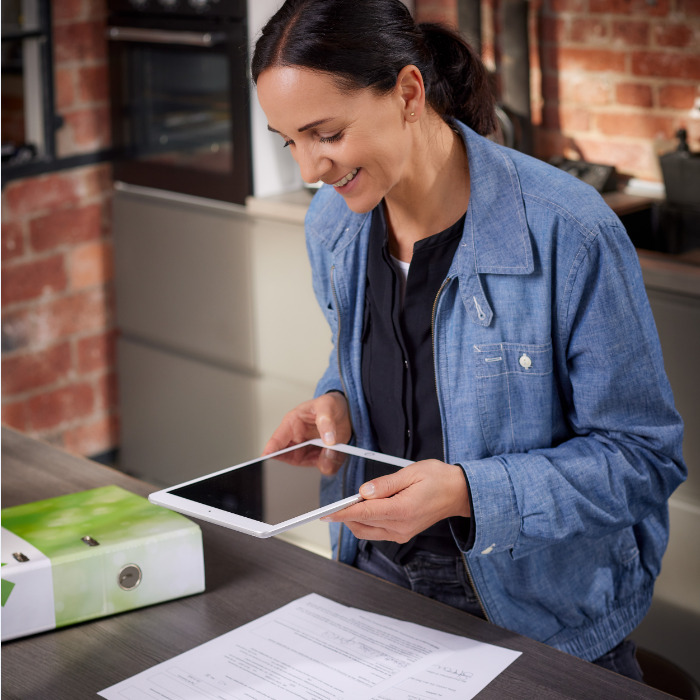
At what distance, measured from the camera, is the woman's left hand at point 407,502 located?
1.14m

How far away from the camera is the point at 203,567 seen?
4.23ft

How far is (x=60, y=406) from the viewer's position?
3.21 m

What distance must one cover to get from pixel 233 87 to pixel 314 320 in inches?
Result: 25.3

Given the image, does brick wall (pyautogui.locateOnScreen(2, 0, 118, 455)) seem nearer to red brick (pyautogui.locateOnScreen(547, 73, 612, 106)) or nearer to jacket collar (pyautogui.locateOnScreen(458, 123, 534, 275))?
red brick (pyautogui.locateOnScreen(547, 73, 612, 106))

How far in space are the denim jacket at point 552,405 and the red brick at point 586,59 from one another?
131 centimetres

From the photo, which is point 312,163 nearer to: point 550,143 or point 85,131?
point 550,143

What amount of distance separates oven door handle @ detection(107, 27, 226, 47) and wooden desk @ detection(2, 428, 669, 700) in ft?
5.20

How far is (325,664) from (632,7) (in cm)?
189

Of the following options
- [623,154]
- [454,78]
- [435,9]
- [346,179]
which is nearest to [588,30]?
[623,154]

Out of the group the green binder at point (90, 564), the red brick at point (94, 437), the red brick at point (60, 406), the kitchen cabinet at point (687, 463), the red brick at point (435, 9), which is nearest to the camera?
the green binder at point (90, 564)

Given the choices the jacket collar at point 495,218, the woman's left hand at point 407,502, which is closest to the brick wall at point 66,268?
the jacket collar at point 495,218

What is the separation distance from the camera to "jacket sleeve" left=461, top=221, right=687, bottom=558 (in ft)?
4.06

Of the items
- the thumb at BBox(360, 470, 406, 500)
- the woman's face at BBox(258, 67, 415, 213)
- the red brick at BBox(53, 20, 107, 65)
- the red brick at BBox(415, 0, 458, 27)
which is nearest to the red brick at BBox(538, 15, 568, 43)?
the red brick at BBox(415, 0, 458, 27)

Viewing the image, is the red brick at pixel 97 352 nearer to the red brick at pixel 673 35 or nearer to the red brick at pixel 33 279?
the red brick at pixel 33 279
